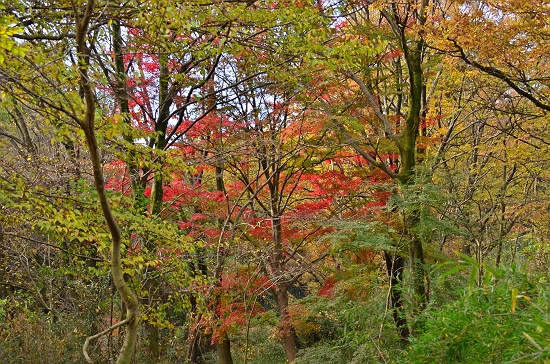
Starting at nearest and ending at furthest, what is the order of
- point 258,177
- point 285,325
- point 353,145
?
point 353,145
point 258,177
point 285,325

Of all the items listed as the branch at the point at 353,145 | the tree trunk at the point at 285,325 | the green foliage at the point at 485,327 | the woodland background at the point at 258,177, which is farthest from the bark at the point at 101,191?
the tree trunk at the point at 285,325

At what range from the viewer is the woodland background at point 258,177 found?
2.89m

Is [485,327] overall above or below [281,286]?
above

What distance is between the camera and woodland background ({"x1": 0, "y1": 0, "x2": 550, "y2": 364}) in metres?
2.89

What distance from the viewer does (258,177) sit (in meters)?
7.48

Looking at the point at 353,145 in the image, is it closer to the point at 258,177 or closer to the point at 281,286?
the point at 258,177

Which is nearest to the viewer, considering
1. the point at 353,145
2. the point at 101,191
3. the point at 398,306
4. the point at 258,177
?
the point at 101,191

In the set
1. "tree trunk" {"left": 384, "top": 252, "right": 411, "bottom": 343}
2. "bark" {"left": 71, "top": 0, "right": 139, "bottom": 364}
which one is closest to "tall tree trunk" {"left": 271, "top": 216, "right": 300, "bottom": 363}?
"tree trunk" {"left": 384, "top": 252, "right": 411, "bottom": 343}

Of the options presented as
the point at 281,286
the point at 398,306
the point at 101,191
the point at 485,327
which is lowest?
the point at 281,286

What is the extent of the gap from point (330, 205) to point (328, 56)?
3.12m

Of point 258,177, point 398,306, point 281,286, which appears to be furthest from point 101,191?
point 281,286

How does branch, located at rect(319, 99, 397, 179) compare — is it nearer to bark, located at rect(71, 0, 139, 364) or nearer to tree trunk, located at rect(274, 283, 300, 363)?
tree trunk, located at rect(274, 283, 300, 363)

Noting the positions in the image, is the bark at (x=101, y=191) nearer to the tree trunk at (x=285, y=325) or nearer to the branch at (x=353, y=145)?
the branch at (x=353, y=145)

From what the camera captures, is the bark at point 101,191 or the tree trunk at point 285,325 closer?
the bark at point 101,191
